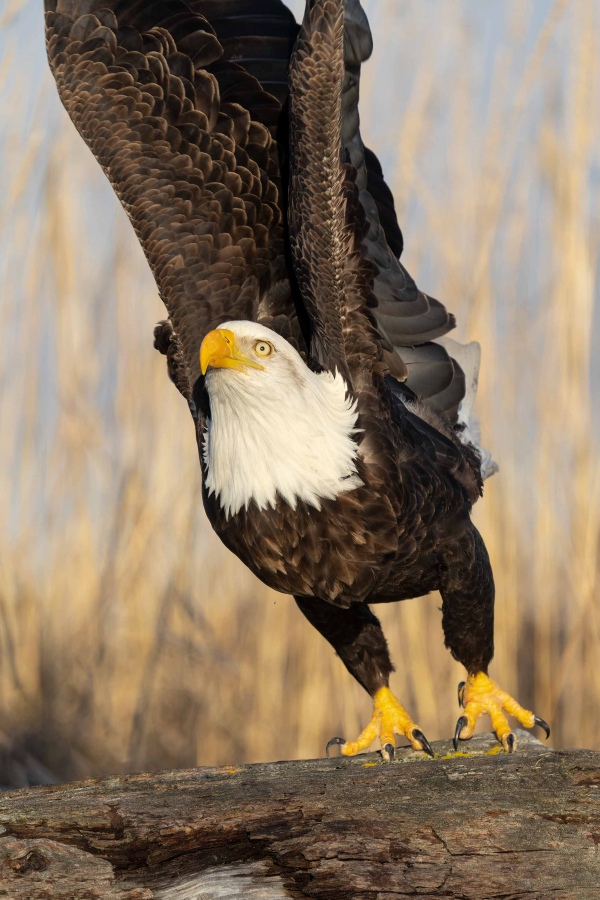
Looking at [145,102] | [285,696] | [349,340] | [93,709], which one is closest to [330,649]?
[285,696]

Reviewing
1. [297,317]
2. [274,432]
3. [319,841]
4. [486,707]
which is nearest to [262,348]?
[274,432]

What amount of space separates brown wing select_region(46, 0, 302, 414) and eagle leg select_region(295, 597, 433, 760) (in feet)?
2.66

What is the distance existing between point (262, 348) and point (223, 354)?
0.11m

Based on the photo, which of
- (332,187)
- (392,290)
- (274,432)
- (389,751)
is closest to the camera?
(274,432)

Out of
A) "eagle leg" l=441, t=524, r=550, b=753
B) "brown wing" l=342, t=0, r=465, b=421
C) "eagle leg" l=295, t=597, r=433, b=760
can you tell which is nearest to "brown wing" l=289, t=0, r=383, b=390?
"brown wing" l=342, t=0, r=465, b=421

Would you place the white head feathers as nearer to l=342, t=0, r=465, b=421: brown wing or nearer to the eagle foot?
l=342, t=0, r=465, b=421: brown wing

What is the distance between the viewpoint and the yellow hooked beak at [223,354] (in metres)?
2.55

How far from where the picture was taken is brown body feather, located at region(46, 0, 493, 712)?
2.89m

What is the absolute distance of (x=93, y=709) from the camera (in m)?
4.06

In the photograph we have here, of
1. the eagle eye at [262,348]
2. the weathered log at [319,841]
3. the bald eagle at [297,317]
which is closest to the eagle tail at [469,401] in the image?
the bald eagle at [297,317]

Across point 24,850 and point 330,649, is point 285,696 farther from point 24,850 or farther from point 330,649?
point 24,850

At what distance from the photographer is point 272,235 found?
333cm

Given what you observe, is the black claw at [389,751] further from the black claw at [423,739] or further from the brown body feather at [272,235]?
the brown body feather at [272,235]

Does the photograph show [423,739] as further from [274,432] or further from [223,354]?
[223,354]
